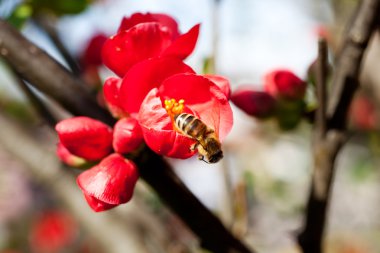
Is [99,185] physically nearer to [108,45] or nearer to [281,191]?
[108,45]

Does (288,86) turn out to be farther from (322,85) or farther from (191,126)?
(191,126)

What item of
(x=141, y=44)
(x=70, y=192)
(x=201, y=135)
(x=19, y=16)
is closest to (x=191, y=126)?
(x=201, y=135)

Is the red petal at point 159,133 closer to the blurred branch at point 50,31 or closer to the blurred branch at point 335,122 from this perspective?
the blurred branch at point 335,122

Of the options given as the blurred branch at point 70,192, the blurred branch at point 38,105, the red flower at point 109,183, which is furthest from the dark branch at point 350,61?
the blurred branch at point 70,192

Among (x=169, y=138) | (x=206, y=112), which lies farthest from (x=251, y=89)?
(x=169, y=138)

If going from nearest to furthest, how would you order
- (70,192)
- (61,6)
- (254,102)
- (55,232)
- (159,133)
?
(159,133), (254,102), (61,6), (70,192), (55,232)

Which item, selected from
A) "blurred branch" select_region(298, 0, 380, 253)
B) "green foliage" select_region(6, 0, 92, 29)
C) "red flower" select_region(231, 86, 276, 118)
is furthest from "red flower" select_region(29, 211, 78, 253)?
"blurred branch" select_region(298, 0, 380, 253)
